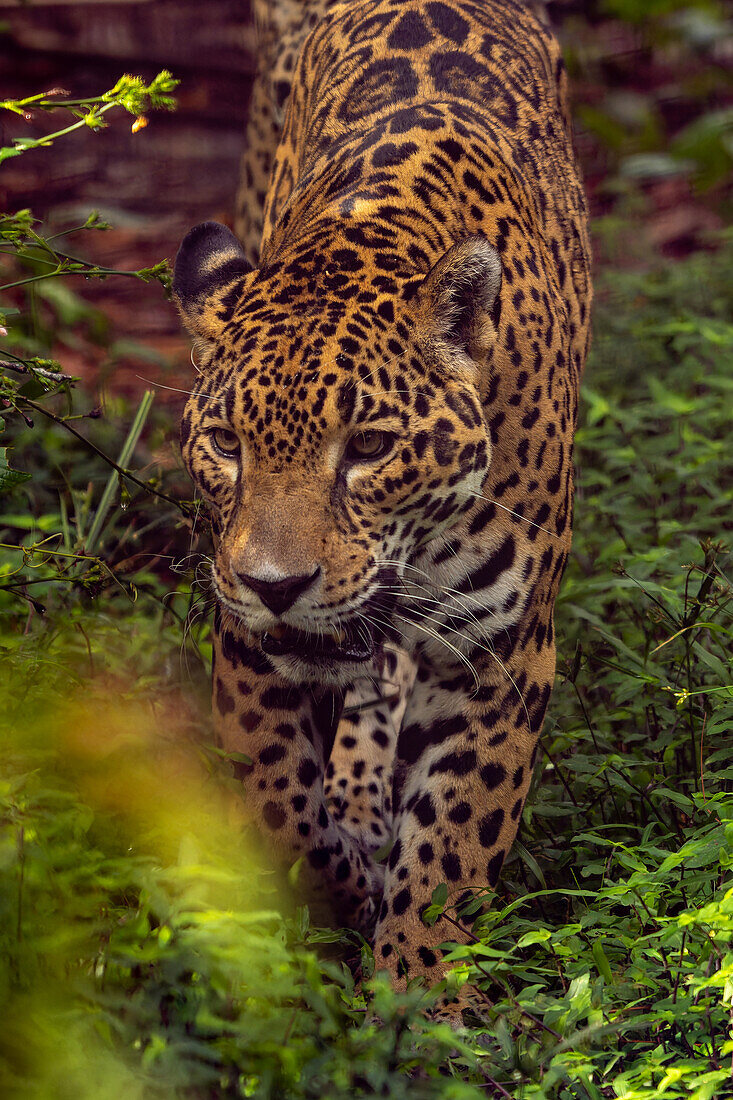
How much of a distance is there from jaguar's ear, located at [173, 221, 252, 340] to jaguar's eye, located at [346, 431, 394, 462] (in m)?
0.67

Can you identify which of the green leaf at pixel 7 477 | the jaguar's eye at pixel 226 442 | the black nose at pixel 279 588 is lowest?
the black nose at pixel 279 588

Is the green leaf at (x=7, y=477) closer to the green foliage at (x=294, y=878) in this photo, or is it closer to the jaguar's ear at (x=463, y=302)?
the green foliage at (x=294, y=878)

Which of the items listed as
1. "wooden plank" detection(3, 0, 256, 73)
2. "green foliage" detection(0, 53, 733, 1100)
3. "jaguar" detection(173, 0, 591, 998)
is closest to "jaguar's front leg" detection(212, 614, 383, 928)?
"jaguar" detection(173, 0, 591, 998)

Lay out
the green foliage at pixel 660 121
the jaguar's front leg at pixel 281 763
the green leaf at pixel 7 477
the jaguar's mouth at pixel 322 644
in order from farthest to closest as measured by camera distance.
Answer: the jaguar's front leg at pixel 281 763
the jaguar's mouth at pixel 322 644
the green leaf at pixel 7 477
the green foliage at pixel 660 121

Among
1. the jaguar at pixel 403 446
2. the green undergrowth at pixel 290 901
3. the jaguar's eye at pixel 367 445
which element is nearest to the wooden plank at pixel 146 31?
the green undergrowth at pixel 290 901

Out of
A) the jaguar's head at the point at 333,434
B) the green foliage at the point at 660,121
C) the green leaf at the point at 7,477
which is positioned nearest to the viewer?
the green foliage at the point at 660,121

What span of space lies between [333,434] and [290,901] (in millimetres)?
1686

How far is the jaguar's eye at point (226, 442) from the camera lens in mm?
4133

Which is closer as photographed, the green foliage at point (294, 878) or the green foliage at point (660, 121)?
the green foliage at point (660, 121)

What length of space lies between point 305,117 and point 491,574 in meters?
2.38

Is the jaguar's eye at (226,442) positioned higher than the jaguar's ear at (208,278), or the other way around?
the jaguar's ear at (208,278)

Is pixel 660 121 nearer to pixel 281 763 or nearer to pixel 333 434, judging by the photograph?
pixel 333 434

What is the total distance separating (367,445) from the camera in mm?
3998

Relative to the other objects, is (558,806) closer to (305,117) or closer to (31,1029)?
(31,1029)
